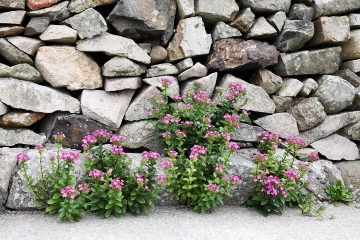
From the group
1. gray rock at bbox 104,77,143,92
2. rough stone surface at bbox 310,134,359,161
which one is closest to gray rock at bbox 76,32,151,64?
gray rock at bbox 104,77,143,92

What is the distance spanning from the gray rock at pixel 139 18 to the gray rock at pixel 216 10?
16.7 inches

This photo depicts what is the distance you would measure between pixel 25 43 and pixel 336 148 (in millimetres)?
3821

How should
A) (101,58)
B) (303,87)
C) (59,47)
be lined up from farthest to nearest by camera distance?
(303,87), (101,58), (59,47)

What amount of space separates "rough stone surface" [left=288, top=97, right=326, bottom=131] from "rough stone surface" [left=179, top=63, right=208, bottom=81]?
1268mm

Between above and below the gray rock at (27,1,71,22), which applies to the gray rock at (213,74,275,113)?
below

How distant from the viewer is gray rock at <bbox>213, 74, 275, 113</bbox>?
183 inches

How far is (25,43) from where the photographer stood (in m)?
4.04

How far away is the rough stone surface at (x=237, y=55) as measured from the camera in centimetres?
457

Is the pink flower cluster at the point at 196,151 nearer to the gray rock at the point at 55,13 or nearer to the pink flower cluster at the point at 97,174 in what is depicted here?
the pink flower cluster at the point at 97,174

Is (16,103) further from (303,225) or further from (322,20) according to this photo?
(322,20)

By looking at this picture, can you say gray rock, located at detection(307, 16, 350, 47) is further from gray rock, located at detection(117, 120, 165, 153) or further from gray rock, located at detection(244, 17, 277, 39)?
gray rock, located at detection(117, 120, 165, 153)

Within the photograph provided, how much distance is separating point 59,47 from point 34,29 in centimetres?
30

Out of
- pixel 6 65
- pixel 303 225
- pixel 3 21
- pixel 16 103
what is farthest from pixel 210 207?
pixel 3 21

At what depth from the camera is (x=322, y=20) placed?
4.93m
